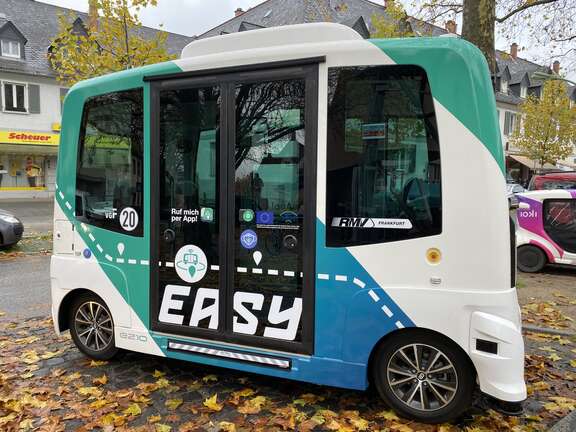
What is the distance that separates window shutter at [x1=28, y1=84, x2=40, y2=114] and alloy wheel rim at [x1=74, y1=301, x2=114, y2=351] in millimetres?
26763

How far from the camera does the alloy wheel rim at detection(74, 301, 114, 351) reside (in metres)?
4.65

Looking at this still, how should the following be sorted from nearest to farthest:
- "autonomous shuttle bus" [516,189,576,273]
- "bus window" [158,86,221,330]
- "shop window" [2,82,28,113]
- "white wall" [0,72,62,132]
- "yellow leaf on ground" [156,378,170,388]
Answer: "bus window" [158,86,221,330] → "yellow leaf on ground" [156,378,170,388] → "autonomous shuttle bus" [516,189,576,273] → "white wall" [0,72,62,132] → "shop window" [2,82,28,113]

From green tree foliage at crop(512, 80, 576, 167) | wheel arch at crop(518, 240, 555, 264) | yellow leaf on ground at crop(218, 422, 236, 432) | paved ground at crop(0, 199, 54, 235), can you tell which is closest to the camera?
yellow leaf on ground at crop(218, 422, 236, 432)

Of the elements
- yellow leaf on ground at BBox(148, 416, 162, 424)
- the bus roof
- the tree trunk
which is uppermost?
the tree trunk

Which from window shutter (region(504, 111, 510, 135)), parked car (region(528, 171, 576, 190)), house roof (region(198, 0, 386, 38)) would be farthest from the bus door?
window shutter (region(504, 111, 510, 135))

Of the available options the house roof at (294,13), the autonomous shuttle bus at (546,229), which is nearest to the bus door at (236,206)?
the autonomous shuttle bus at (546,229)

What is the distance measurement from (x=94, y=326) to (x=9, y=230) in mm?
7786

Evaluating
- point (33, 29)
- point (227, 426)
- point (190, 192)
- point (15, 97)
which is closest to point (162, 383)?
point (227, 426)

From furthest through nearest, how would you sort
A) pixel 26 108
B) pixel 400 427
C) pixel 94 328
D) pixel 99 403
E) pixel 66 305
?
pixel 26 108, pixel 66 305, pixel 94 328, pixel 99 403, pixel 400 427

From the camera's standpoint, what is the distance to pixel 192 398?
3.96 meters

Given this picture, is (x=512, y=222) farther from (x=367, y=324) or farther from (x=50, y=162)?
(x=50, y=162)

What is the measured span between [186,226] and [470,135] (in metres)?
2.36

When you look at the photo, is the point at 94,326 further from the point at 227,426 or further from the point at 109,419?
the point at 227,426

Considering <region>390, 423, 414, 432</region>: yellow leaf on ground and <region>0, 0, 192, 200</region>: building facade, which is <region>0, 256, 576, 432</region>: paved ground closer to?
<region>390, 423, 414, 432</region>: yellow leaf on ground
